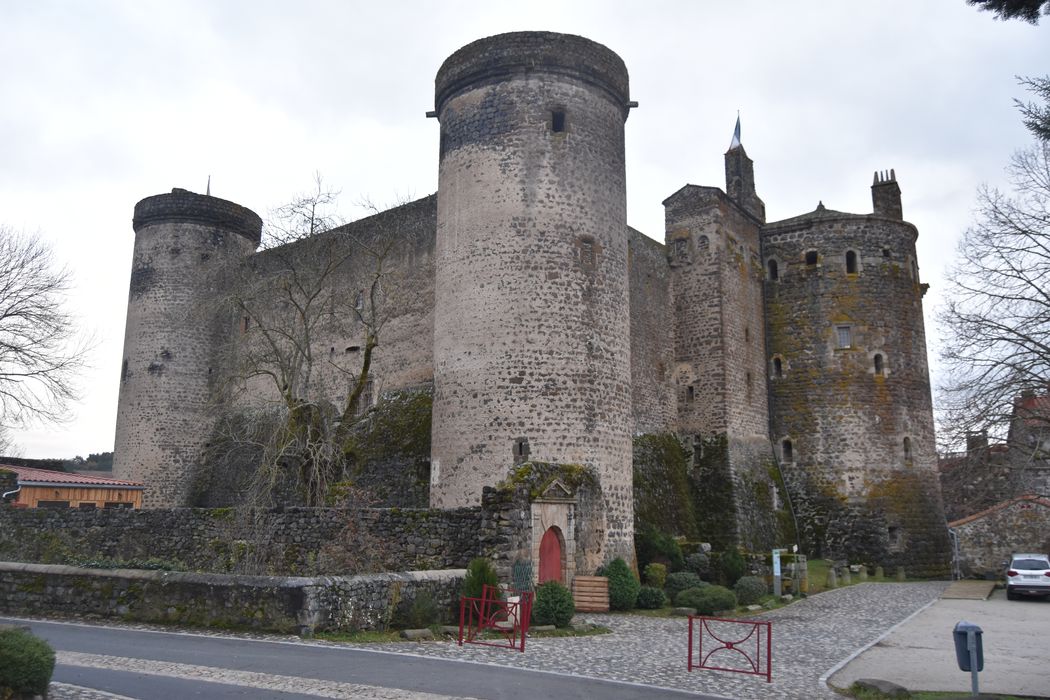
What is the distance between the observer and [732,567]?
69.6ft

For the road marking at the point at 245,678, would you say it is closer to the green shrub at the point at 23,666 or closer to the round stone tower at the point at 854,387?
the green shrub at the point at 23,666

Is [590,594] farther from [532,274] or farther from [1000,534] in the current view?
[1000,534]

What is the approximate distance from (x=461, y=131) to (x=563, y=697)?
1505 cm

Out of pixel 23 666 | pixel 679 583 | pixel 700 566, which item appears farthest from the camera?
pixel 700 566

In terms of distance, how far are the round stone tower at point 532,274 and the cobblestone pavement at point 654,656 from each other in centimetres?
390

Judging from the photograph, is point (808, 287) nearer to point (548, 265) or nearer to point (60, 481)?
point (548, 265)

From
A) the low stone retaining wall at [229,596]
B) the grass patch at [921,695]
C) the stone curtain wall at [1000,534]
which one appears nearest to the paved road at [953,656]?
the grass patch at [921,695]

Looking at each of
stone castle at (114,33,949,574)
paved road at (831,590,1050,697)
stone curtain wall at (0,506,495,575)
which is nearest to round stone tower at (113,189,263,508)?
stone castle at (114,33,949,574)

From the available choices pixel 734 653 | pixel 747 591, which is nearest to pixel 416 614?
pixel 734 653

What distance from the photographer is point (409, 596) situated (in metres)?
13.1

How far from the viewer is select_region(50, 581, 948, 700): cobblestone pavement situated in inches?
360

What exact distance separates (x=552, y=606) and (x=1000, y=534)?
2024cm

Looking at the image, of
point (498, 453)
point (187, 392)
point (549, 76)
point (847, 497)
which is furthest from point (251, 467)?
point (847, 497)

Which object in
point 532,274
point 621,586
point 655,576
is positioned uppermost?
point 532,274
